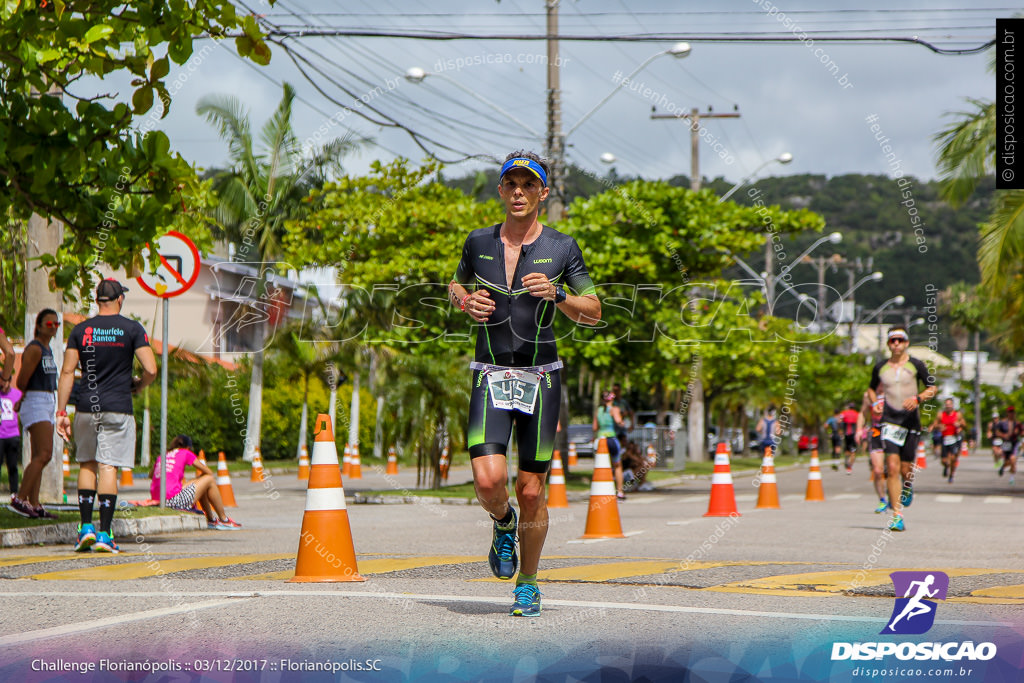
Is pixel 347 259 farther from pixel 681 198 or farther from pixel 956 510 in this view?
pixel 956 510

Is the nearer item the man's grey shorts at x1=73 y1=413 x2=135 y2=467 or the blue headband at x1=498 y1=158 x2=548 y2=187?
the blue headband at x1=498 y1=158 x2=548 y2=187

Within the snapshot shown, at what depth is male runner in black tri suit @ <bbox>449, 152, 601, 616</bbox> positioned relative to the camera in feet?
17.6

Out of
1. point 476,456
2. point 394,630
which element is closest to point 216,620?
point 394,630

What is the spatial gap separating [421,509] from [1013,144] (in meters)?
9.54

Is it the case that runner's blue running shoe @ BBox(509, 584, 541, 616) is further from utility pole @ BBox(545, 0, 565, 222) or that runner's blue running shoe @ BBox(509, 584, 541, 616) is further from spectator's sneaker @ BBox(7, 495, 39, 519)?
utility pole @ BBox(545, 0, 565, 222)

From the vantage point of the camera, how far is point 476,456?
5.36m

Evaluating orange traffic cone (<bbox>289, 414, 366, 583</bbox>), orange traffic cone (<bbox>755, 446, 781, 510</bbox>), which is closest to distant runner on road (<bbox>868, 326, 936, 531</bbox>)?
orange traffic cone (<bbox>755, 446, 781, 510</bbox>)

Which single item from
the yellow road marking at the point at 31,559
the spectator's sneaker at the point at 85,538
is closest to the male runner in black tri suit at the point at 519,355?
the yellow road marking at the point at 31,559

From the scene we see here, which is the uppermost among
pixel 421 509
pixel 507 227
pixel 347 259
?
pixel 347 259

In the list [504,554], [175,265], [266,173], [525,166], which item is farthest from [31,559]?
[266,173]

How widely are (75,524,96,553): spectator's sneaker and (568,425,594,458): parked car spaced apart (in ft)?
128

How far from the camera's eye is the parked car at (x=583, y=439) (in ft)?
158

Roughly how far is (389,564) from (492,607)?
2428 millimetres

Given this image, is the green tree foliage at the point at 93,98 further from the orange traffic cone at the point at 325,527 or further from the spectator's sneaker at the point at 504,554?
the spectator's sneaker at the point at 504,554
